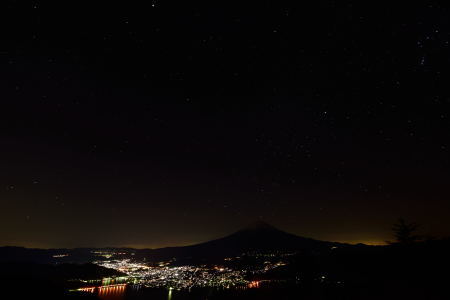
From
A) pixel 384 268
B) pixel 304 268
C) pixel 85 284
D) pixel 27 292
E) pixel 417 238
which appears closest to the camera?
pixel 384 268

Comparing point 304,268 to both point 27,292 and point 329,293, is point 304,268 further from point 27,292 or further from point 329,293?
point 27,292

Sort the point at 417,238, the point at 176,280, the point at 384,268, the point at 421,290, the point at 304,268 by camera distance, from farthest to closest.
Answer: the point at 176,280
the point at 304,268
the point at 417,238
the point at 384,268
the point at 421,290

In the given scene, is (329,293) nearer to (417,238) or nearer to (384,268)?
(384,268)

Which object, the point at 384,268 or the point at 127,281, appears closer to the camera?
the point at 384,268

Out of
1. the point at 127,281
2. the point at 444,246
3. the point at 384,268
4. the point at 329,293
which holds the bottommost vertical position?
the point at 127,281

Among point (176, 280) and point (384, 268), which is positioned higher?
point (384, 268)

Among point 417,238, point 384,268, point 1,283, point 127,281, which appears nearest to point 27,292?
point 1,283

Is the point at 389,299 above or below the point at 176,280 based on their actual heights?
above

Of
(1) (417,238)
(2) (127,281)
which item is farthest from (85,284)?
(1) (417,238)

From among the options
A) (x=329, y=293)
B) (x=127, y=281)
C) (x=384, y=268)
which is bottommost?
(x=127, y=281)
